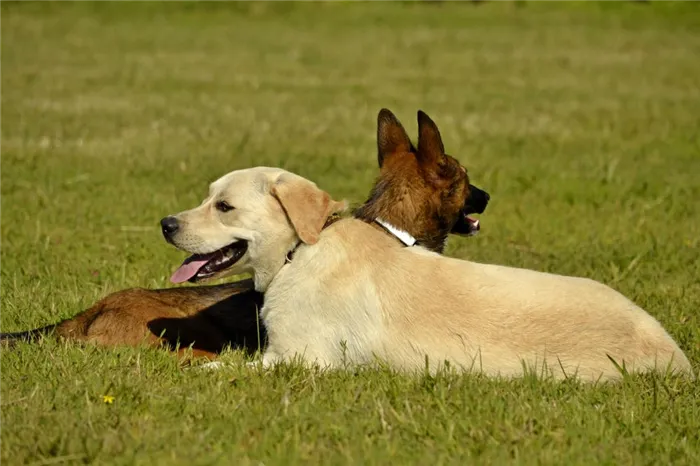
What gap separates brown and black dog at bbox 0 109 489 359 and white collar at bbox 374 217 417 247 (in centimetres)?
1

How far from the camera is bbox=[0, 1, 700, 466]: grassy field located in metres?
4.84

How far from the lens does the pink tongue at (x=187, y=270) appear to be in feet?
20.0

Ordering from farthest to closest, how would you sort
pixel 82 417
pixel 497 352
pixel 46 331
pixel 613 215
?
pixel 613 215 → pixel 46 331 → pixel 497 352 → pixel 82 417

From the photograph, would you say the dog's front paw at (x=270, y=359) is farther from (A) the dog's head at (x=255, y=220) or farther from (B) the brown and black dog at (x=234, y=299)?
(A) the dog's head at (x=255, y=220)

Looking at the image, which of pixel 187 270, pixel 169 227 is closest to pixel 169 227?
pixel 169 227

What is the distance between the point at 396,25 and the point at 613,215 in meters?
18.4

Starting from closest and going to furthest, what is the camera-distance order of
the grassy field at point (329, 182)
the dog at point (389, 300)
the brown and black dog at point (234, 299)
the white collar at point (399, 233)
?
the grassy field at point (329, 182) < the dog at point (389, 300) < the brown and black dog at point (234, 299) < the white collar at point (399, 233)

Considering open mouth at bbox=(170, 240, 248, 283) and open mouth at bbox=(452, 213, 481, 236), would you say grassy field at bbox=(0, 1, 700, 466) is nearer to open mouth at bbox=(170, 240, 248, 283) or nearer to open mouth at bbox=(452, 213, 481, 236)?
open mouth at bbox=(170, 240, 248, 283)

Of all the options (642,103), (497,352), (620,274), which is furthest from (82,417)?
(642,103)

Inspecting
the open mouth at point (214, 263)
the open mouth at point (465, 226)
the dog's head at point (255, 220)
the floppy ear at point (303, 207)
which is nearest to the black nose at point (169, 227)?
the dog's head at point (255, 220)

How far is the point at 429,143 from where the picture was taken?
23.2 ft

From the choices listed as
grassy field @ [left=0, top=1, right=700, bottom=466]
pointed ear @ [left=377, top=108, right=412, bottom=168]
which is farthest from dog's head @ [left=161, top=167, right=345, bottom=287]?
pointed ear @ [left=377, top=108, right=412, bottom=168]

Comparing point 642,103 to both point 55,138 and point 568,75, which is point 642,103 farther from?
point 55,138

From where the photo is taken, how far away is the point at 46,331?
622cm
